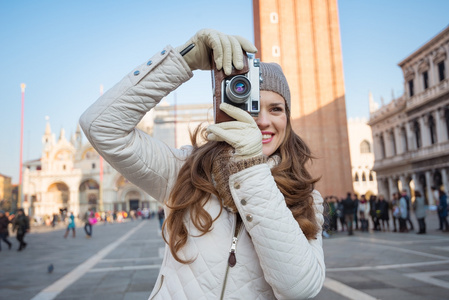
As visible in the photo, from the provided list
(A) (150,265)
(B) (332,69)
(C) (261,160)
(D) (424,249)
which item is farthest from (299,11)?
(C) (261,160)

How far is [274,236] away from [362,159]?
52997mm

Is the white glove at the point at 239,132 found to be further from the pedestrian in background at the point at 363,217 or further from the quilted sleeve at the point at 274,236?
the pedestrian in background at the point at 363,217

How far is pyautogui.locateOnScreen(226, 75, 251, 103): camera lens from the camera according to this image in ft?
3.93

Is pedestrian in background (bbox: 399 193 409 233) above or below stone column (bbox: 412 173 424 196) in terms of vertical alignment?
below

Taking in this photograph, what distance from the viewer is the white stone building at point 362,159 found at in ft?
162

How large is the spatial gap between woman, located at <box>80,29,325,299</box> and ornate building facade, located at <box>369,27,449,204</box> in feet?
93.9

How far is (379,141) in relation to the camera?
1462 inches

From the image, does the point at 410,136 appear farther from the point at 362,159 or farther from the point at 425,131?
the point at 362,159

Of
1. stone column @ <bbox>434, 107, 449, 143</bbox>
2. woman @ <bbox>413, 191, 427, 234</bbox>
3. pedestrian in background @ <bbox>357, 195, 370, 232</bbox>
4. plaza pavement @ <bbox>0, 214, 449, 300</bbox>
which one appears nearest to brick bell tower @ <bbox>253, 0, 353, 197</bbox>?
pedestrian in background @ <bbox>357, 195, 370, 232</bbox>

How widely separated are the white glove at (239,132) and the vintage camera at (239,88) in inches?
1.4

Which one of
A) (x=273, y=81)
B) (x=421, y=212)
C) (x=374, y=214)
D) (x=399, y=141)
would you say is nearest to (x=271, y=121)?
(x=273, y=81)

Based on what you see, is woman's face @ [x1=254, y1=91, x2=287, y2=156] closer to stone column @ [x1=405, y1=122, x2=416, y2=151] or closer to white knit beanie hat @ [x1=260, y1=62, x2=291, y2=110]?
white knit beanie hat @ [x1=260, y1=62, x2=291, y2=110]

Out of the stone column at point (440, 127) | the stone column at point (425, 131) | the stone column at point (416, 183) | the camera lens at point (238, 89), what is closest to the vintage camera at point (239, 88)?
the camera lens at point (238, 89)

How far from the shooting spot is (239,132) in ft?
3.98
